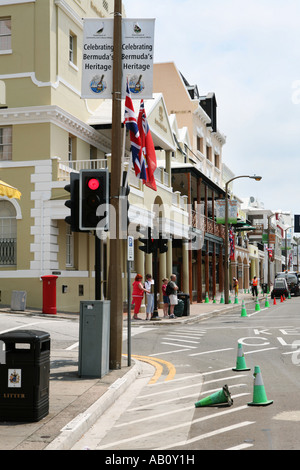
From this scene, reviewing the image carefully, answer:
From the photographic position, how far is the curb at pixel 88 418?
6.45m

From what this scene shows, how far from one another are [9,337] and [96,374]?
3655mm

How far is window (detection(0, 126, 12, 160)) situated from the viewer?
26.4 metres

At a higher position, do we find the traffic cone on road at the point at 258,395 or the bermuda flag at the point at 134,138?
the bermuda flag at the point at 134,138

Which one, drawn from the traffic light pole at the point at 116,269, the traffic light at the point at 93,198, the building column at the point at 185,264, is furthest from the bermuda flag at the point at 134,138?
the building column at the point at 185,264

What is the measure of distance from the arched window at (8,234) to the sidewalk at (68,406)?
12.9 m

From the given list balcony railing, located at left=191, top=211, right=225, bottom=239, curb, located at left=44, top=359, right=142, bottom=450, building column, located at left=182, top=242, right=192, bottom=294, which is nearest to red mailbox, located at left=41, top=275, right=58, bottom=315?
curb, located at left=44, top=359, right=142, bottom=450

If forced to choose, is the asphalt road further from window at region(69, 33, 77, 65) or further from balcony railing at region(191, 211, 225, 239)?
balcony railing at region(191, 211, 225, 239)

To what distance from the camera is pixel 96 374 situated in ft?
35.2

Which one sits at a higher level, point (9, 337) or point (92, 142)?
point (92, 142)

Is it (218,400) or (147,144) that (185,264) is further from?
(218,400)

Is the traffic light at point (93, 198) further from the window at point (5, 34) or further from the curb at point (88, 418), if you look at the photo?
the window at point (5, 34)

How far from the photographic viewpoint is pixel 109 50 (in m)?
12.3
